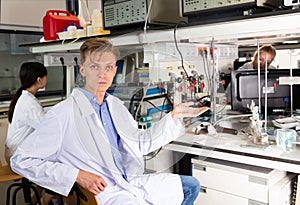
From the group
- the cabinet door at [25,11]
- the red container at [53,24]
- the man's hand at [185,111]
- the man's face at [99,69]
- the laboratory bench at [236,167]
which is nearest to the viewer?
the man's face at [99,69]

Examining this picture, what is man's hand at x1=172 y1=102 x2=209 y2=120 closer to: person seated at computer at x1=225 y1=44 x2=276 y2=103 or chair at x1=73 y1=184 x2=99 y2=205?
chair at x1=73 y1=184 x2=99 y2=205

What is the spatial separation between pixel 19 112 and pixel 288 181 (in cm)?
197

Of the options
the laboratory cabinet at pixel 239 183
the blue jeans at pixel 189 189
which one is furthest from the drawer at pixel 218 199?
the blue jeans at pixel 189 189

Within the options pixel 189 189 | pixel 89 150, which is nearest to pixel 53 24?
pixel 89 150

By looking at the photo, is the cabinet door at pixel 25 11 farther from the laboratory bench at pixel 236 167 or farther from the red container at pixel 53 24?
the laboratory bench at pixel 236 167

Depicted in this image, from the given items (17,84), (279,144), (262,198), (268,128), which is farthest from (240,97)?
(17,84)

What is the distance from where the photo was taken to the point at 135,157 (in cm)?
159

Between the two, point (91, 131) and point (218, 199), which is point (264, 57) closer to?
point (218, 199)

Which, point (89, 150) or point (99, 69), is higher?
point (99, 69)

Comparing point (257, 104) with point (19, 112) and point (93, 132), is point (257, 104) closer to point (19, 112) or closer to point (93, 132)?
point (93, 132)

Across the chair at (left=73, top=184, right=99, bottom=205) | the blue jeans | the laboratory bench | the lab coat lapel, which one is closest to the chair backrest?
the chair at (left=73, top=184, right=99, bottom=205)

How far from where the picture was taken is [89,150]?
1.45 m

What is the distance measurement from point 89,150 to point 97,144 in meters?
0.06

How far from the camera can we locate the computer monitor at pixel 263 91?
2.33 meters
